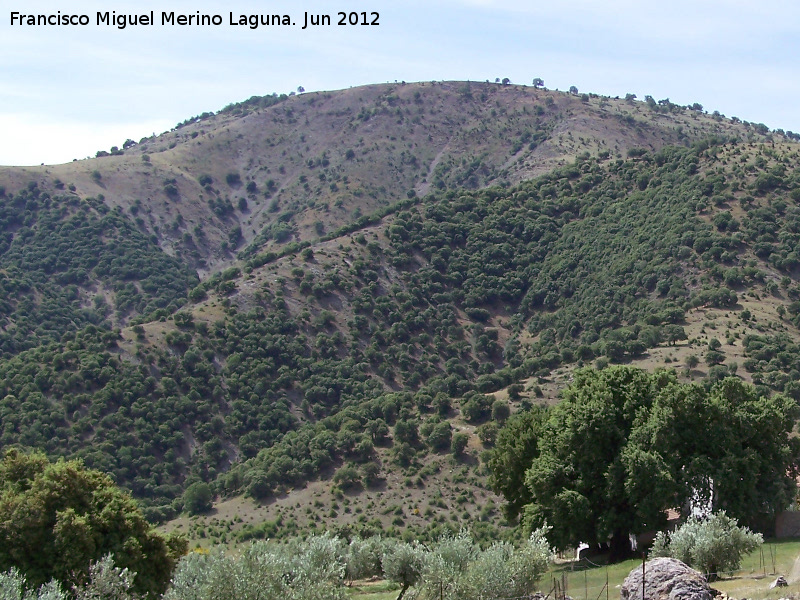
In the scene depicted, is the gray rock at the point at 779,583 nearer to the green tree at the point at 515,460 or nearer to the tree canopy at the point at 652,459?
the tree canopy at the point at 652,459

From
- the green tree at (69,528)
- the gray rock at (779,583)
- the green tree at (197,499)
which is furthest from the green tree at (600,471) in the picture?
the green tree at (197,499)

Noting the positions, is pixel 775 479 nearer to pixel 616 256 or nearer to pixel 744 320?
pixel 744 320

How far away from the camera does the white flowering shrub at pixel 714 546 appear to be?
1107 inches

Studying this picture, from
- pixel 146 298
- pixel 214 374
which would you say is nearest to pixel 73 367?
pixel 214 374

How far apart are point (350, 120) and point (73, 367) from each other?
11432 centimetres

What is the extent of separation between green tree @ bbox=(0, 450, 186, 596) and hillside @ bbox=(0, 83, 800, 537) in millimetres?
31189

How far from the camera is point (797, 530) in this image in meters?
36.6

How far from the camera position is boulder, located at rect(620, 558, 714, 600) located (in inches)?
890

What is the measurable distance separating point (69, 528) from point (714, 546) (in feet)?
65.3

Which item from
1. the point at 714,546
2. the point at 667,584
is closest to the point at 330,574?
the point at 667,584

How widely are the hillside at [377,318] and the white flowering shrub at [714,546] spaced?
1253 inches

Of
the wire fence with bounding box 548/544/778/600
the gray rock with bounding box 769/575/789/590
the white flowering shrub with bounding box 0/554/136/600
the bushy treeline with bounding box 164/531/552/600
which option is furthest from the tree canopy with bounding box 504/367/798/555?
the white flowering shrub with bounding box 0/554/136/600

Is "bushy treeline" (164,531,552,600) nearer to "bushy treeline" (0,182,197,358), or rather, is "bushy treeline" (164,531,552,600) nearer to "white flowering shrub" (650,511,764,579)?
"white flowering shrub" (650,511,764,579)

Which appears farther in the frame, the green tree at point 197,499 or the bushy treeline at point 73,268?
the bushy treeline at point 73,268
